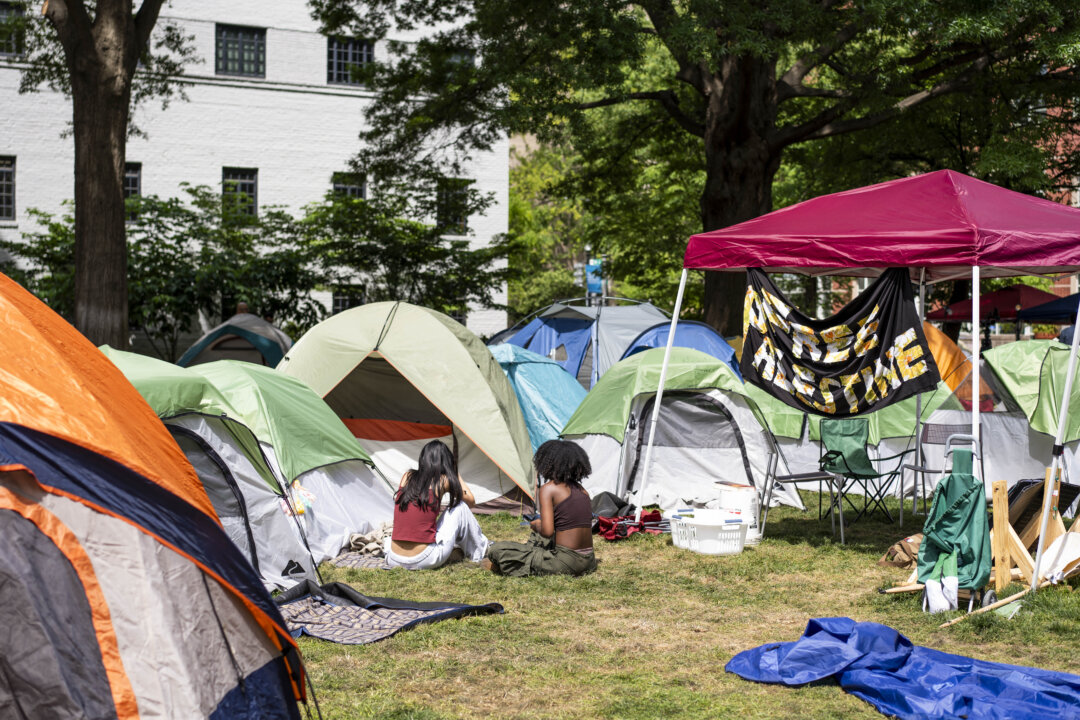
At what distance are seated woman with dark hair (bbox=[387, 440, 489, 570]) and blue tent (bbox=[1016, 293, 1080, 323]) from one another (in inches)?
432

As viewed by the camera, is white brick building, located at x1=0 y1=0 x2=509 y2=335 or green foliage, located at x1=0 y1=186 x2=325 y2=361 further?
white brick building, located at x1=0 y1=0 x2=509 y2=335

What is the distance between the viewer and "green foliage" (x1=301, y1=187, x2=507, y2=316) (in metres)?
18.6

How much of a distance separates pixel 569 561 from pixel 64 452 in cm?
420

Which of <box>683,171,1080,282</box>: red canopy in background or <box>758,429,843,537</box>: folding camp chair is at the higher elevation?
<box>683,171,1080,282</box>: red canopy in background

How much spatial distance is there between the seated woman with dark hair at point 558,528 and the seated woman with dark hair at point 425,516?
1.28 ft

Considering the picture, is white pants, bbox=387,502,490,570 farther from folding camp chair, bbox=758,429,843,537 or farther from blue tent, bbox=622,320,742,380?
blue tent, bbox=622,320,742,380

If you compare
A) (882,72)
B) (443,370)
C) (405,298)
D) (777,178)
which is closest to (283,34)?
→ (405,298)

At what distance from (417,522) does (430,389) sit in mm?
1909

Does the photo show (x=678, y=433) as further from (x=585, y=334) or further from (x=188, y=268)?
(x=188, y=268)

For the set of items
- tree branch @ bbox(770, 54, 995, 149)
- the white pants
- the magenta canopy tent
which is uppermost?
tree branch @ bbox(770, 54, 995, 149)

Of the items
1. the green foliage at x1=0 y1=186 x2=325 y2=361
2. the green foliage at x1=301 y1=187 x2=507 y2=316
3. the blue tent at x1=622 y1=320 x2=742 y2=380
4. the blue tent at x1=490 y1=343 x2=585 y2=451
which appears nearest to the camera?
the blue tent at x1=490 y1=343 x2=585 y2=451

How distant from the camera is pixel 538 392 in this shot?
35.7 feet

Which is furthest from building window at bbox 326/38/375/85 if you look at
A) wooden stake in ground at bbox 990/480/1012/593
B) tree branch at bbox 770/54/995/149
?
wooden stake in ground at bbox 990/480/1012/593

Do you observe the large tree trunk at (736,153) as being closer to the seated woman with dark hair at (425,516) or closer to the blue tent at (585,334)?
the blue tent at (585,334)
